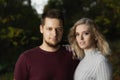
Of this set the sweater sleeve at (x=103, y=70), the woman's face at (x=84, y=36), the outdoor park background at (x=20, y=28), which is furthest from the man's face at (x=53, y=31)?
the outdoor park background at (x=20, y=28)

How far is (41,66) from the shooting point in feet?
15.1

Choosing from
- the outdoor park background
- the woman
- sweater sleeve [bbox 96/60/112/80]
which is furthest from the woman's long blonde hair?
the outdoor park background

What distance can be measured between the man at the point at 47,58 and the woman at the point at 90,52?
0.73 feet

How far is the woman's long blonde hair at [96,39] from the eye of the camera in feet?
15.7

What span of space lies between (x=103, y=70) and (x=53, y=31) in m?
0.65

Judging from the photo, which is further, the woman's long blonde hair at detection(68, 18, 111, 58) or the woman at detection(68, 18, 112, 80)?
the woman's long blonde hair at detection(68, 18, 111, 58)

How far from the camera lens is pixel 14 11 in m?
14.8

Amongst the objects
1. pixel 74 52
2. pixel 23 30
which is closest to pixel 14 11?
pixel 23 30

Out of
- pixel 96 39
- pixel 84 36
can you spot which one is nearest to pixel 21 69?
pixel 84 36

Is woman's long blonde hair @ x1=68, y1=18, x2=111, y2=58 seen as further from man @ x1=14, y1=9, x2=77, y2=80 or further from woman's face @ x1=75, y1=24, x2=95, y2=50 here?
man @ x1=14, y1=9, x2=77, y2=80

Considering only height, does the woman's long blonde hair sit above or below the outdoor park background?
above

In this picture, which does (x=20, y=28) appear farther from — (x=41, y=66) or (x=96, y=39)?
(x=41, y=66)

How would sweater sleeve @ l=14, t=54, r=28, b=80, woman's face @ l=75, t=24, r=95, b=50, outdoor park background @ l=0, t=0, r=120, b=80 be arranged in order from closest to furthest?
sweater sleeve @ l=14, t=54, r=28, b=80 → woman's face @ l=75, t=24, r=95, b=50 → outdoor park background @ l=0, t=0, r=120, b=80

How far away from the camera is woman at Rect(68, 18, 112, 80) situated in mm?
4566
